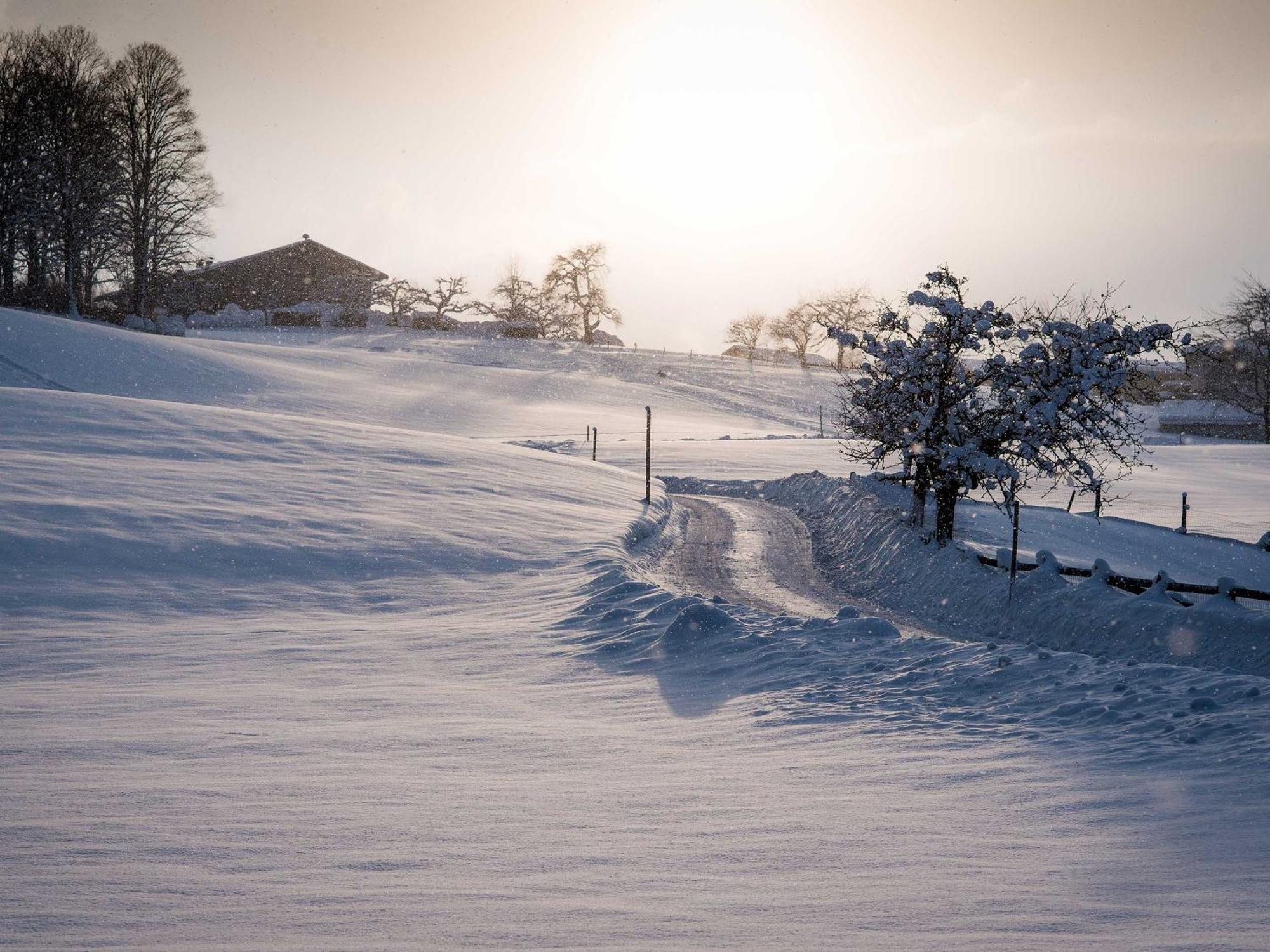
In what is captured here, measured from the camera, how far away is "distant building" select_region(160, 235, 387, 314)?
6681 centimetres

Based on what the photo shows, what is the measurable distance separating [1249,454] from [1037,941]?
50.6m

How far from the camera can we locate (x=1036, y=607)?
44.4 ft

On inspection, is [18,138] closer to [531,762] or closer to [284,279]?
[284,279]

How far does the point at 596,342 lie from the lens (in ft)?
303

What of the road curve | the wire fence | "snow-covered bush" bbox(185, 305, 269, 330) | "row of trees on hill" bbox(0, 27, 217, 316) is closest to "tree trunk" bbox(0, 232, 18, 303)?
"row of trees on hill" bbox(0, 27, 217, 316)

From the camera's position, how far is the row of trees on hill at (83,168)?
4184 centimetres

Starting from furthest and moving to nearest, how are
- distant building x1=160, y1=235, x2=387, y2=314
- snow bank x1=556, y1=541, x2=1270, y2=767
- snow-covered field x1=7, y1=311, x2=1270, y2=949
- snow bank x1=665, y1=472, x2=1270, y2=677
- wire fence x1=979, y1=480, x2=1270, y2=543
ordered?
distant building x1=160, y1=235, x2=387, y2=314 < wire fence x1=979, y1=480, x2=1270, y2=543 < snow bank x1=665, y1=472, x2=1270, y2=677 < snow bank x1=556, y1=541, x2=1270, y2=767 < snow-covered field x1=7, y1=311, x2=1270, y2=949

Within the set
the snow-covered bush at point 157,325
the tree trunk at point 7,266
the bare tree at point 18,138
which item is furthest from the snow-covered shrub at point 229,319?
the bare tree at point 18,138

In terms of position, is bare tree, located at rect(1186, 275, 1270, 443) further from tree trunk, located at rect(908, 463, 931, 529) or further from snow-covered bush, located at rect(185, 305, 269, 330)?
snow-covered bush, located at rect(185, 305, 269, 330)

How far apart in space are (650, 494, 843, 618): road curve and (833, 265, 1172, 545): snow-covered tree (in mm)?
2907

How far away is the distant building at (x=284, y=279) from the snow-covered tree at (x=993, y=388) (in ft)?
193

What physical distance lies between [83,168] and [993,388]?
138 feet

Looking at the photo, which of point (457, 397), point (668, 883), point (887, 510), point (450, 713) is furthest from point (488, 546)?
point (457, 397)

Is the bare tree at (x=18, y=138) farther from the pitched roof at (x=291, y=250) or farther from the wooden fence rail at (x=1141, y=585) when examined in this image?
the wooden fence rail at (x=1141, y=585)
